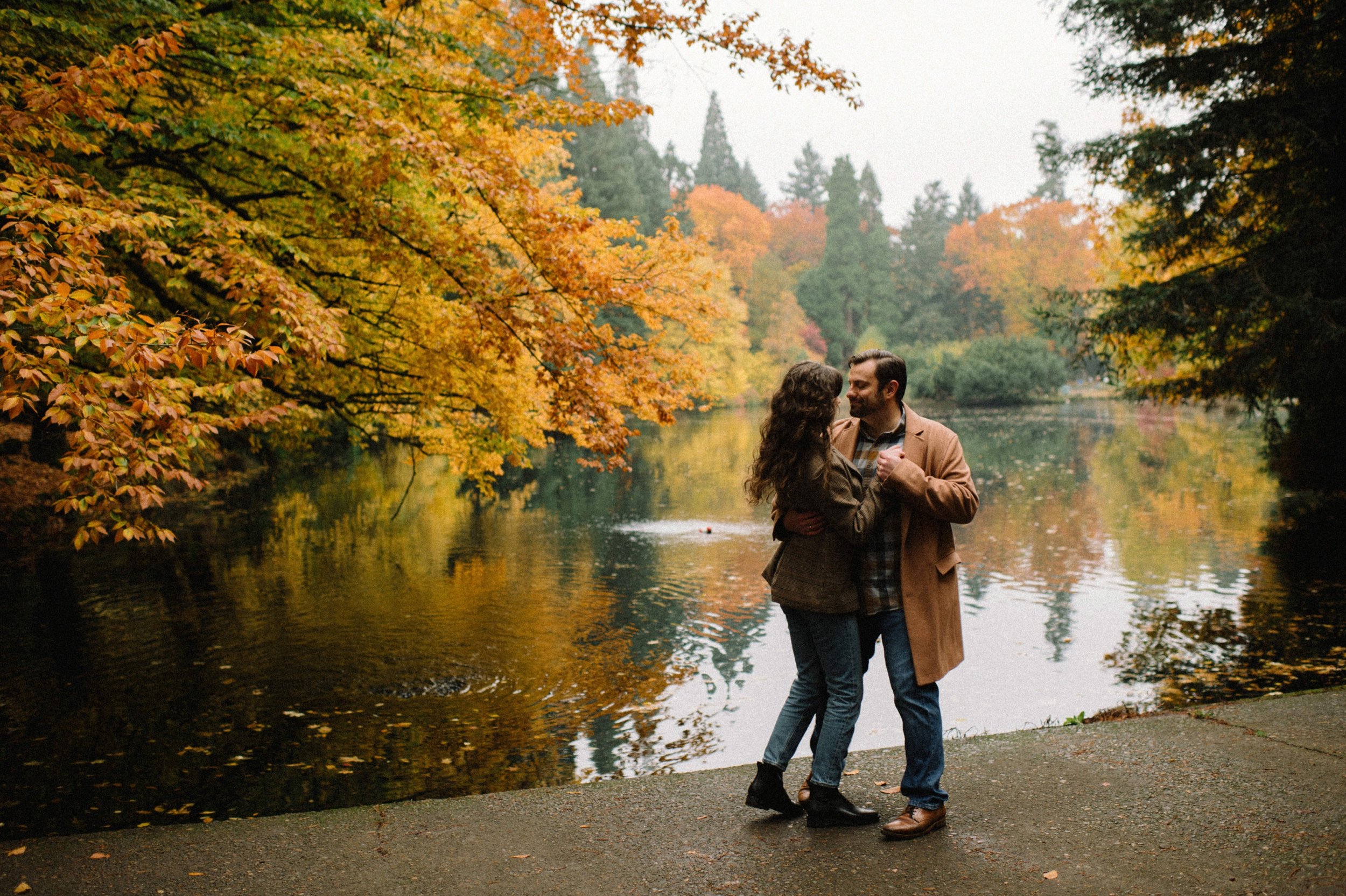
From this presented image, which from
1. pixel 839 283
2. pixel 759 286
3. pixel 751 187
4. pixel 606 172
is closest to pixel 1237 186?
pixel 606 172

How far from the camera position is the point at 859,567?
3.76 meters

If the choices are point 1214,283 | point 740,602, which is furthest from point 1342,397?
point 740,602

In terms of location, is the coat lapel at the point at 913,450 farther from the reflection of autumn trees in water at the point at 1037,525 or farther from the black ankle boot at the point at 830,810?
the reflection of autumn trees in water at the point at 1037,525

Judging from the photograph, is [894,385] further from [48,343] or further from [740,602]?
[740,602]

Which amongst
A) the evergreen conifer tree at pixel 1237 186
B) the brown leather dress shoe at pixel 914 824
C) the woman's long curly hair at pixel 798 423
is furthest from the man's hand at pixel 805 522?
the evergreen conifer tree at pixel 1237 186

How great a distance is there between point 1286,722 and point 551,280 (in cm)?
586

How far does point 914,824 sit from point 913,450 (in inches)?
54.0

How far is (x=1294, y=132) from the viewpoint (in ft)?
42.0

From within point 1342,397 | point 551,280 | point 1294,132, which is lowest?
point 1342,397

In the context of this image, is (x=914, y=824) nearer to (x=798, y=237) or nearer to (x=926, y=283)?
(x=926, y=283)

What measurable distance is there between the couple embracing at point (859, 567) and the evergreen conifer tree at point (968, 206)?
99.2 metres

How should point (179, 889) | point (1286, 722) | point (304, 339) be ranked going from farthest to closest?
point (304, 339), point (1286, 722), point (179, 889)

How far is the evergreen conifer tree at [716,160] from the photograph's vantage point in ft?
313

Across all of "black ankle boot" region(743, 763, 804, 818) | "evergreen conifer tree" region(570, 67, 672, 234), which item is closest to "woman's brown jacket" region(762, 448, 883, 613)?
"black ankle boot" region(743, 763, 804, 818)
